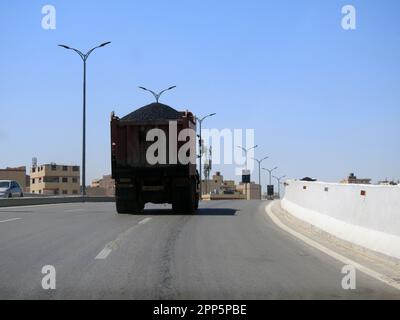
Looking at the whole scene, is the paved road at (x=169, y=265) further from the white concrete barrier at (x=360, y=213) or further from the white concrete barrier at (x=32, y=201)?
the white concrete barrier at (x=32, y=201)

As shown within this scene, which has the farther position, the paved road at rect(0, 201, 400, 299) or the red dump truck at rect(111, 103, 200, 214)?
the red dump truck at rect(111, 103, 200, 214)

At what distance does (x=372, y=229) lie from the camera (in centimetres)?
1177

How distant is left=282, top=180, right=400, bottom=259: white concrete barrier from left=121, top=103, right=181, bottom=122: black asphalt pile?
771cm

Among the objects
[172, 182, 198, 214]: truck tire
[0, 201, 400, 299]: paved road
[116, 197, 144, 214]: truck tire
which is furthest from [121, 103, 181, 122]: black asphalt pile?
[0, 201, 400, 299]: paved road

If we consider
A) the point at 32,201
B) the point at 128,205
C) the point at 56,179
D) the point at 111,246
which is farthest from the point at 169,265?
the point at 56,179

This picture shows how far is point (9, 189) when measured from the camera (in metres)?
44.3

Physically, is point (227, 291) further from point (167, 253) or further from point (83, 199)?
point (83, 199)

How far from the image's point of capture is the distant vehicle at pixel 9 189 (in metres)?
43.7

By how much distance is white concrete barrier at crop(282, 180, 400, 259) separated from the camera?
10.8 meters

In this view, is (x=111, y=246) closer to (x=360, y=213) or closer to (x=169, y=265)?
(x=169, y=265)

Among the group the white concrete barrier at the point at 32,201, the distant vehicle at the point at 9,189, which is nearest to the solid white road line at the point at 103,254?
the white concrete barrier at the point at 32,201

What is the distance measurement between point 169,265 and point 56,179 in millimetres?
130193

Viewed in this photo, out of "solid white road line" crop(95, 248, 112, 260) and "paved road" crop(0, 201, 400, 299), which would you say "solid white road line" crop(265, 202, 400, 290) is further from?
"solid white road line" crop(95, 248, 112, 260)
